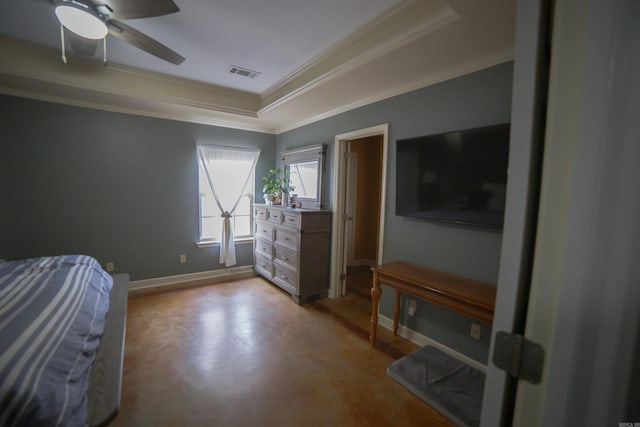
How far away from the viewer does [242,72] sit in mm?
2855

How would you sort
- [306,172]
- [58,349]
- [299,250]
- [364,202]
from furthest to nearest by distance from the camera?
1. [364,202]
2. [306,172]
3. [299,250]
4. [58,349]

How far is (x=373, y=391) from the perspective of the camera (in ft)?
6.10

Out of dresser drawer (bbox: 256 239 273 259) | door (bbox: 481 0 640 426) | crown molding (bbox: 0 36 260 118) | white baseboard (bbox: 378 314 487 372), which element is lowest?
white baseboard (bbox: 378 314 487 372)

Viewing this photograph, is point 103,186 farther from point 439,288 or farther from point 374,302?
point 439,288

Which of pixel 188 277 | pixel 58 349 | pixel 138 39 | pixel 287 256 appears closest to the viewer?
pixel 58 349

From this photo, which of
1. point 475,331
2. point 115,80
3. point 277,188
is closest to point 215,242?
point 277,188

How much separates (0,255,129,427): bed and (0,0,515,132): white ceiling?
199 centimetres

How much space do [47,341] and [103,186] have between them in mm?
2623

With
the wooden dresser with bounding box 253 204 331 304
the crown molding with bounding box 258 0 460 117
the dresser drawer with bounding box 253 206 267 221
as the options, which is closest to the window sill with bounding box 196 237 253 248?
the dresser drawer with bounding box 253 206 267 221

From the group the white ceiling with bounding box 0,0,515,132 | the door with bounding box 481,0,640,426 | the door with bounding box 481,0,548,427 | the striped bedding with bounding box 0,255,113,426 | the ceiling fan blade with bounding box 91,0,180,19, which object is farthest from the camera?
the white ceiling with bounding box 0,0,515,132

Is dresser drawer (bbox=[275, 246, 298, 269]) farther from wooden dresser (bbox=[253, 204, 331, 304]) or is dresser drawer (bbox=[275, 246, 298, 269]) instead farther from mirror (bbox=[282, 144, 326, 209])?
mirror (bbox=[282, 144, 326, 209])

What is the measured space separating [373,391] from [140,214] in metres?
3.52

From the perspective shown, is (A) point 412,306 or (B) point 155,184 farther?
(B) point 155,184

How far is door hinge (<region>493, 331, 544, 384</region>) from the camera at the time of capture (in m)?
0.54
